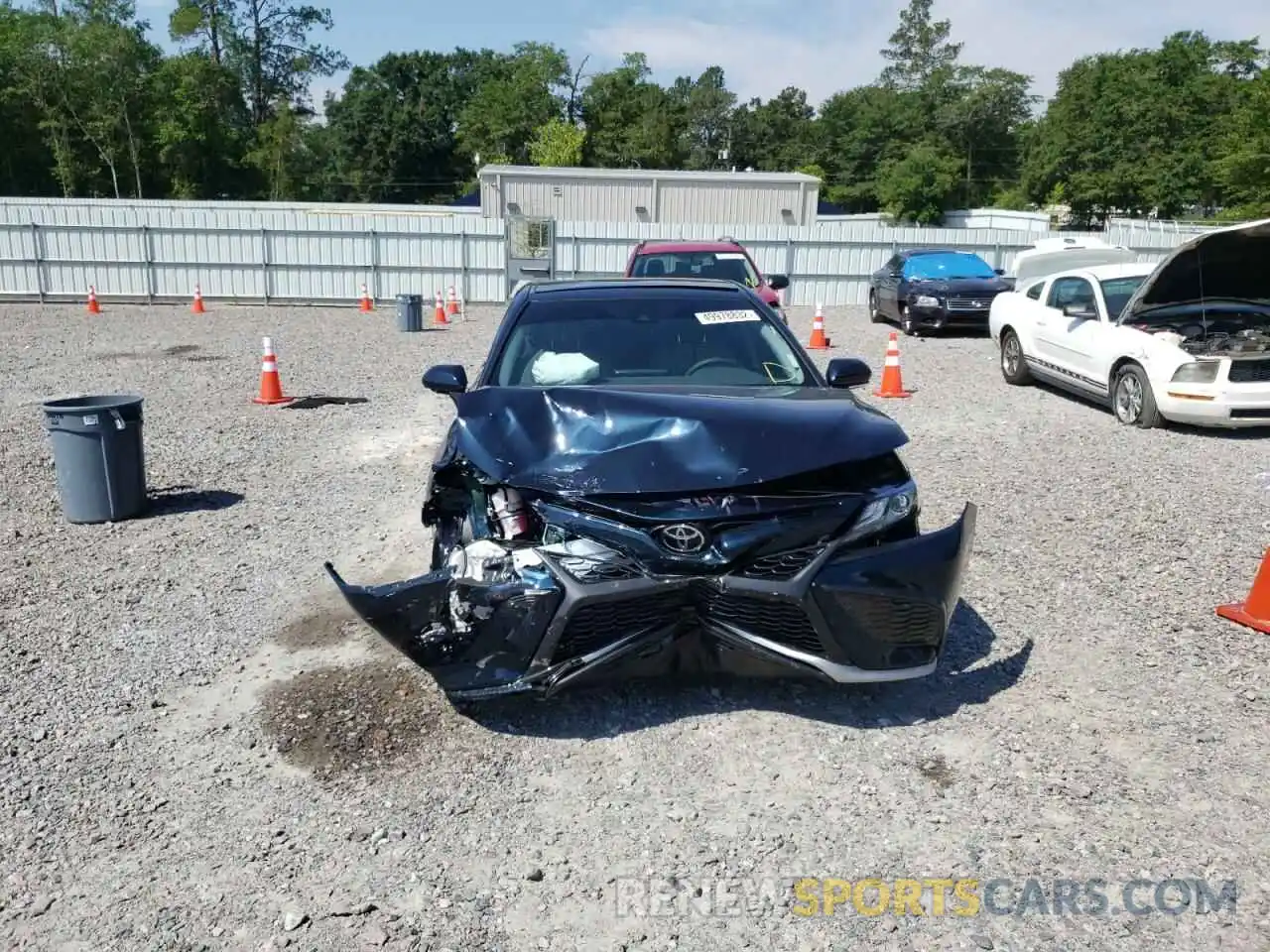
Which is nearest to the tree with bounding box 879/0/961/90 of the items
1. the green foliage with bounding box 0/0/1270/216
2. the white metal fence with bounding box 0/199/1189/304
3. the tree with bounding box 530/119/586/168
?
the green foliage with bounding box 0/0/1270/216

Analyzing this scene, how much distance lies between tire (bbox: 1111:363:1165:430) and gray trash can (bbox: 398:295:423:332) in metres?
12.5

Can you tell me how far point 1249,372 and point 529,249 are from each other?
17006mm

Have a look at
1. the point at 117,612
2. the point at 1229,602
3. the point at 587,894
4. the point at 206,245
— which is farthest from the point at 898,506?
the point at 206,245

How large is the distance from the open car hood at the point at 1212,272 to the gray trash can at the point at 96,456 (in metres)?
7.93

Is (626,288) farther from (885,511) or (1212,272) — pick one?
(1212,272)

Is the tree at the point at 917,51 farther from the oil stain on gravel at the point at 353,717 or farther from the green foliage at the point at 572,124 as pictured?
the oil stain on gravel at the point at 353,717

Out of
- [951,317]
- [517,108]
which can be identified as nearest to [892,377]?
[951,317]

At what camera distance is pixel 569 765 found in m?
3.70

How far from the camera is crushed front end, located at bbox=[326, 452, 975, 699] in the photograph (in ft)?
11.8

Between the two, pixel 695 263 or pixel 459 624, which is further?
pixel 695 263

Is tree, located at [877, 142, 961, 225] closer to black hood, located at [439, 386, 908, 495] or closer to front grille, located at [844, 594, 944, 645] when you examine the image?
black hood, located at [439, 386, 908, 495]

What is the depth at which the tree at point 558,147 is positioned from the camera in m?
70.2

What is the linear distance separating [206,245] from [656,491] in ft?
74.9

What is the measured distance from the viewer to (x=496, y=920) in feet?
9.43
